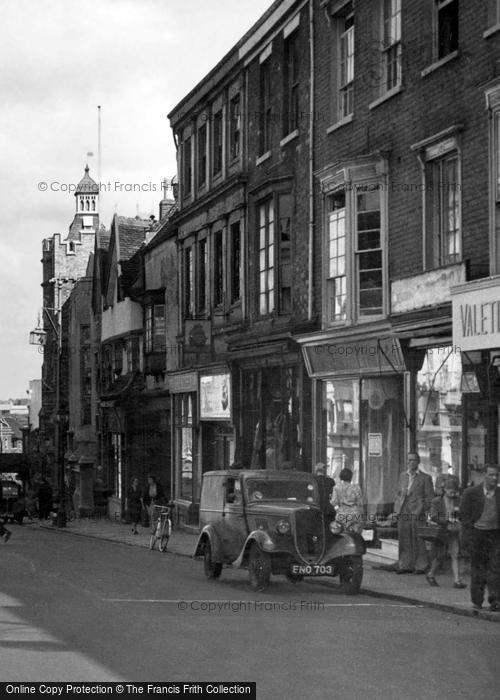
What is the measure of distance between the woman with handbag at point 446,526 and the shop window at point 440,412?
1.35ft

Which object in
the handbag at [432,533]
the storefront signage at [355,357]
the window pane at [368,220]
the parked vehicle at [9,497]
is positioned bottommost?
the parked vehicle at [9,497]

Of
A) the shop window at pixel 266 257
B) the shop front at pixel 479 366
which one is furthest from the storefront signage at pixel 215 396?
the shop front at pixel 479 366

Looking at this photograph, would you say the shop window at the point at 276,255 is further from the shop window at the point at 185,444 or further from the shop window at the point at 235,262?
the shop window at the point at 185,444

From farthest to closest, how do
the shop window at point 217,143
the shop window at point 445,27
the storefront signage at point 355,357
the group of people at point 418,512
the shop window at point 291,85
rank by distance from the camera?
the shop window at point 217,143
the shop window at point 291,85
the storefront signage at point 355,357
the shop window at point 445,27
the group of people at point 418,512

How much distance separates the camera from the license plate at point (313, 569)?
57.3ft

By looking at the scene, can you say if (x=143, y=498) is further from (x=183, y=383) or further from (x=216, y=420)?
(x=216, y=420)

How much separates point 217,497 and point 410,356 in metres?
4.51

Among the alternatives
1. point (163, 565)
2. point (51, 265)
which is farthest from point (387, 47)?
point (51, 265)

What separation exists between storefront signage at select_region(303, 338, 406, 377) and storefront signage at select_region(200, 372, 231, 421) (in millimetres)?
6623

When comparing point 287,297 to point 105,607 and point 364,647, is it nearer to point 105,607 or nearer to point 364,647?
point 105,607

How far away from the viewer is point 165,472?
141 ft

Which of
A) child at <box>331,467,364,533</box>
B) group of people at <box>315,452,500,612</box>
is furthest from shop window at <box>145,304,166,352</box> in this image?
child at <box>331,467,364,533</box>

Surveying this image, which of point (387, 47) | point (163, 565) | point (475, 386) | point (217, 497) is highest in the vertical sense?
point (387, 47)

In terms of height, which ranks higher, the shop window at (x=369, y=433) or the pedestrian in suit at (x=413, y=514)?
the shop window at (x=369, y=433)
